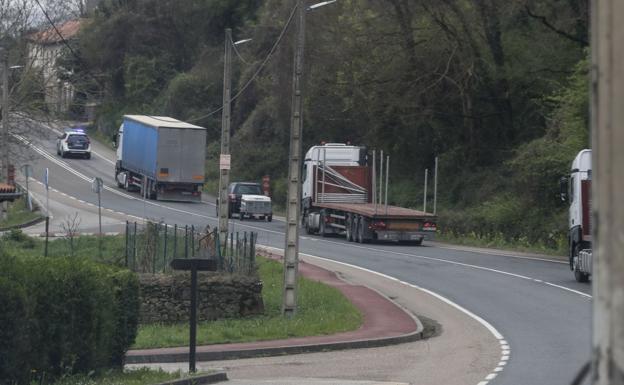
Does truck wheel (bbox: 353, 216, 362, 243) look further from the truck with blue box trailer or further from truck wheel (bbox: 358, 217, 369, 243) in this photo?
the truck with blue box trailer

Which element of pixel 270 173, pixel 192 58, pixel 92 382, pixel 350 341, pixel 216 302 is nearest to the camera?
pixel 92 382

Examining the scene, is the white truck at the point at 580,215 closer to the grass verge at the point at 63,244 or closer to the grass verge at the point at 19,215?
the grass verge at the point at 63,244

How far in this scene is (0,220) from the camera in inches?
1954

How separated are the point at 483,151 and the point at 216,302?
35.3 m

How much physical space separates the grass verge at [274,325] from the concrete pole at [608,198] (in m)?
15.0

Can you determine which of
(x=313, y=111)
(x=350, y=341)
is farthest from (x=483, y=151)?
(x=350, y=341)

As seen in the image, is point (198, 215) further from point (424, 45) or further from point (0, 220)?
point (424, 45)

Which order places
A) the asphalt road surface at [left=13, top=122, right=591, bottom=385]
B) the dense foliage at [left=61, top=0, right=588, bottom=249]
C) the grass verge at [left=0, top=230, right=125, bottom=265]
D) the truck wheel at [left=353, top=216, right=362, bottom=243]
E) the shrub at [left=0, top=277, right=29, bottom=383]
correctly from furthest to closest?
1. the dense foliage at [left=61, top=0, right=588, bottom=249]
2. the truck wheel at [left=353, top=216, right=362, bottom=243]
3. the grass verge at [left=0, top=230, right=125, bottom=265]
4. the asphalt road surface at [left=13, top=122, right=591, bottom=385]
5. the shrub at [left=0, top=277, right=29, bottom=383]

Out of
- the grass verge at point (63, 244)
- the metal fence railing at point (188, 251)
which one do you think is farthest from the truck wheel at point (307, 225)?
the metal fence railing at point (188, 251)

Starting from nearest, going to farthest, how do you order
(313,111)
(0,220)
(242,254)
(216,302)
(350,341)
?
1. (350,341)
2. (216,302)
3. (242,254)
4. (0,220)
5. (313,111)

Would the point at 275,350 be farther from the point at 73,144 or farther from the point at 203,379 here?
the point at 73,144

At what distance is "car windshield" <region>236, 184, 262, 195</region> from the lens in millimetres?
57219

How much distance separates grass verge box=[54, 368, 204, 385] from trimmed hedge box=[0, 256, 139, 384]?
176mm

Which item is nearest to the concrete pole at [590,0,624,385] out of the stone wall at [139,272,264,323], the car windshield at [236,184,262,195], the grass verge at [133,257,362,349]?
the grass verge at [133,257,362,349]
